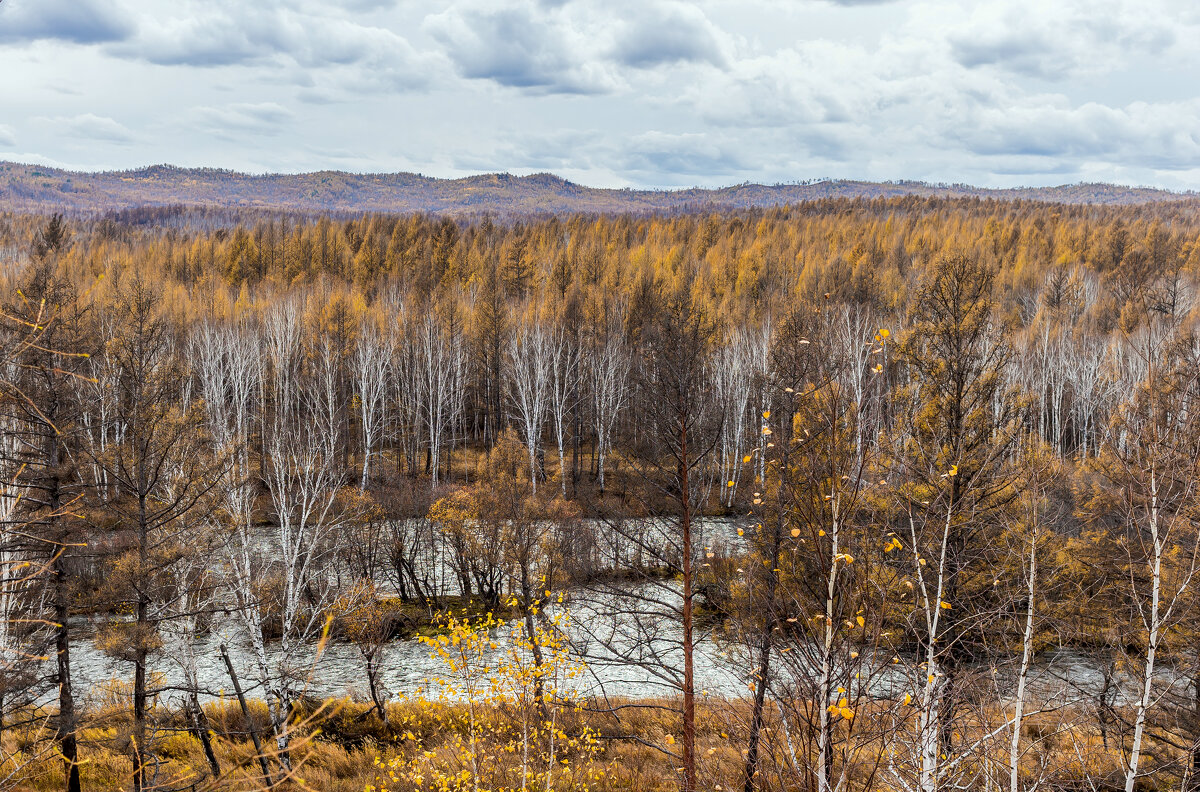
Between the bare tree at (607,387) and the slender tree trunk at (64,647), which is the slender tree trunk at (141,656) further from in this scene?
the bare tree at (607,387)

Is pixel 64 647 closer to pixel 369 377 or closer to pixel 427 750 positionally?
pixel 427 750

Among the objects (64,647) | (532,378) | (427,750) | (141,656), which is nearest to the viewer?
(64,647)

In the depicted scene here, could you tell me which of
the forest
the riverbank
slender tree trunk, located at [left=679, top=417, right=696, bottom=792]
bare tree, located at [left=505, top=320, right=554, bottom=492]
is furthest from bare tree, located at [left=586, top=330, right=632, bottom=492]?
slender tree trunk, located at [left=679, top=417, right=696, bottom=792]

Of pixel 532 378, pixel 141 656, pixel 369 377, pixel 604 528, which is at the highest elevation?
pixel 369 377

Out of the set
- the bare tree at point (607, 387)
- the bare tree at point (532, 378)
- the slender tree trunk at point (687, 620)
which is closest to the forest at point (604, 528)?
the slender tree trunk at point (687, 620)

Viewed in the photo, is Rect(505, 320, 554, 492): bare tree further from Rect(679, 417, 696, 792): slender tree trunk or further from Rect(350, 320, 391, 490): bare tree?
Rect(679, 417, 696, 792): slender tree trunk

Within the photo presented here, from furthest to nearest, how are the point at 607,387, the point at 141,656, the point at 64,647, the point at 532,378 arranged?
the point at 607,387
the point at 532,378
the point at 141,656
the point at 64,647

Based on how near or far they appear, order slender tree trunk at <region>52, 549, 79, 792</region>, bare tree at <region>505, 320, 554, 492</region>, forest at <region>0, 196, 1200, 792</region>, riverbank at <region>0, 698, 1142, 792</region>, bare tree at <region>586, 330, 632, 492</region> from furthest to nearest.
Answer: bare tree at <region>586, 330, 632, 492</region> < bare tree at <region>505, 320, 554, 492</region> < riverbank at <region>0, 698, 1142, 792</region> < slender tree trunk at <region>52, 549, 79, 792</region> < forest at <region>0, 196, 1200, 792</region>

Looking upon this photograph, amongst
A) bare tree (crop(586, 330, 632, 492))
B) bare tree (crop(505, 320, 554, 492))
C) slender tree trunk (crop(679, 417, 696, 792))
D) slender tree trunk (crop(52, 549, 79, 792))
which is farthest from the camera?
bare tree (crop(586, 330, 632, 492))

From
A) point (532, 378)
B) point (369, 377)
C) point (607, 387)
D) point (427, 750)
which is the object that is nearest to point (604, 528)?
point (532, 378)

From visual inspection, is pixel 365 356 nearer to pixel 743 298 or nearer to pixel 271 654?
pixel 271 654
